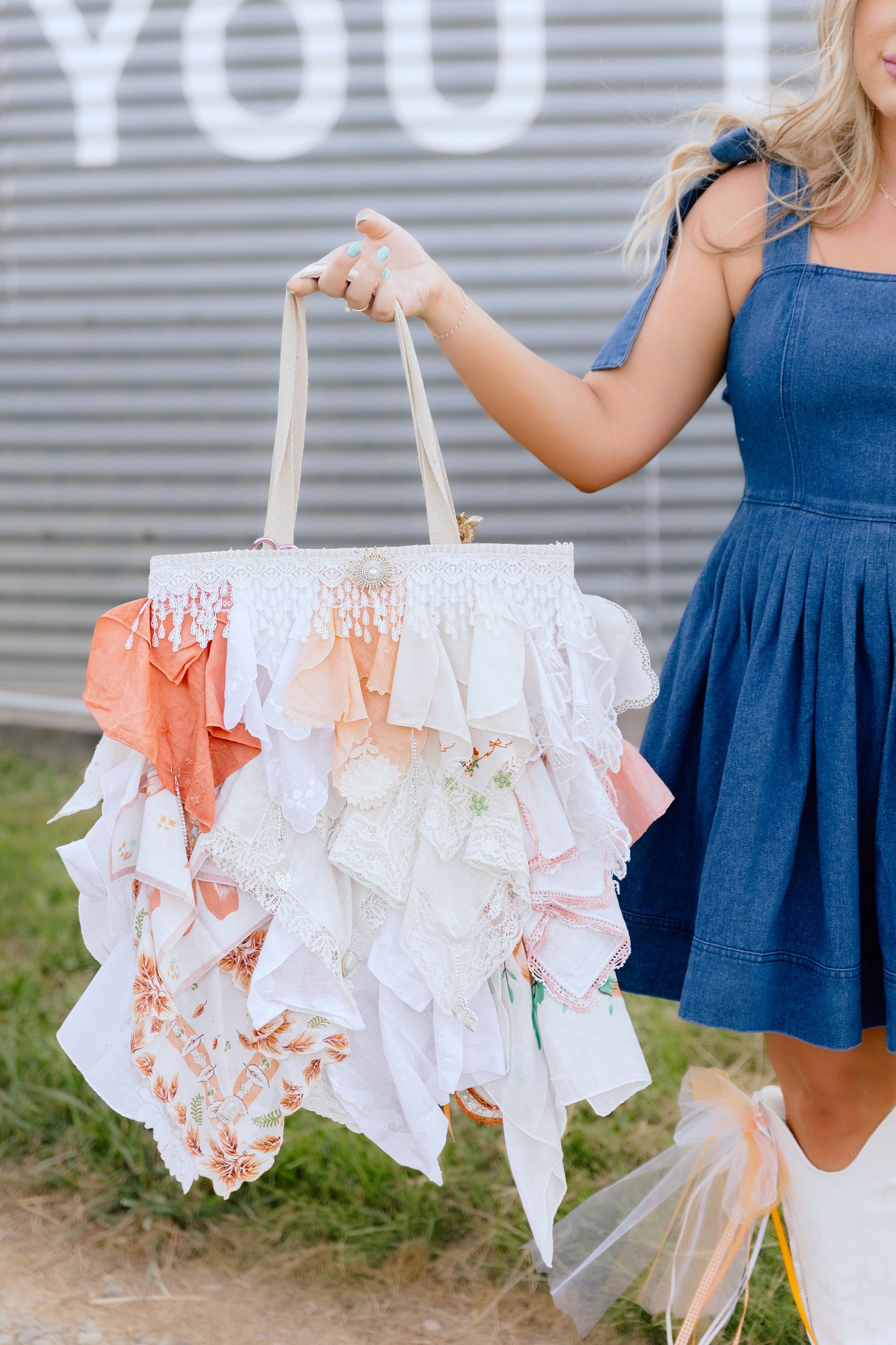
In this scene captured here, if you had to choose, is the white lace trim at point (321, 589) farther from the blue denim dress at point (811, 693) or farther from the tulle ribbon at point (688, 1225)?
the tulle ribbon at point (688, 1225)

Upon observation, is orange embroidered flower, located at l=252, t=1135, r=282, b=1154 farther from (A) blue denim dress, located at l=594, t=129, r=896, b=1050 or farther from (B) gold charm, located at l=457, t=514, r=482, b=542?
(B) gold charm, located at l=457, t=514, r=482, b=542

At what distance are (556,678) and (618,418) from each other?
0.40 m

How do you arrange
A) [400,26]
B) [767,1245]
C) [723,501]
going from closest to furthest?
[767,1245] < [400,26] < [723,501]

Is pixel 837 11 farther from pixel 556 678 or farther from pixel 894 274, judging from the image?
pixel 556 678

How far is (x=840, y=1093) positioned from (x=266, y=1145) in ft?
2.19

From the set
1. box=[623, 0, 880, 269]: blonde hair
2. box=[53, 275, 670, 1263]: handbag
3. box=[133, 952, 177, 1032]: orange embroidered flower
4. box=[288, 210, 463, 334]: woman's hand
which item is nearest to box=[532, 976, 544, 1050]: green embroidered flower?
box=[53, 275, 670, 1263]: handbag

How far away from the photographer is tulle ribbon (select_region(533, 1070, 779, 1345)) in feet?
5.15

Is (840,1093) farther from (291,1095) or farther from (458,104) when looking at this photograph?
(458,104)

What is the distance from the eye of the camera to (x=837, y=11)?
4.51 feet

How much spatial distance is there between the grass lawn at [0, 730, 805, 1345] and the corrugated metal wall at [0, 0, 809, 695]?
1.88m

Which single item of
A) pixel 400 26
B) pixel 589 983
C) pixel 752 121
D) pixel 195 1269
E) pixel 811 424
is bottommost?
pixel 195 1269

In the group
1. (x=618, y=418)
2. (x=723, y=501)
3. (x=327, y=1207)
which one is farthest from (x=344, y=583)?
(x=723, y=501)

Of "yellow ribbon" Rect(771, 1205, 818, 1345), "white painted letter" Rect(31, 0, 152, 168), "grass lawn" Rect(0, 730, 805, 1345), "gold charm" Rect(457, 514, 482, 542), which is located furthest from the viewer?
"white painted letter" Rect(31, 0, 152, 168)

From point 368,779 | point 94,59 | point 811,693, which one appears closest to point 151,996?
point 368,779
